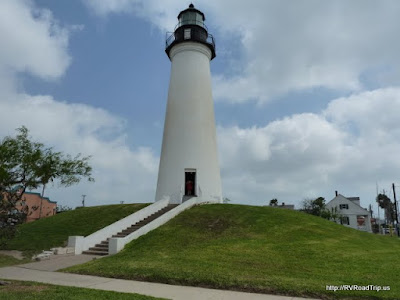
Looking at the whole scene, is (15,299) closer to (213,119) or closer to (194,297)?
(194,297)

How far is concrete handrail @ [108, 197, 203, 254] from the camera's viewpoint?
→ 13.2 m

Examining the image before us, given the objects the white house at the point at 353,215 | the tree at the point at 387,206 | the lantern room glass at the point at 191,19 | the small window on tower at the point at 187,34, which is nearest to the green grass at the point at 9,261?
the small window on tower at the point at 187,34

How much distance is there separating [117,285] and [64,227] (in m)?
12.2

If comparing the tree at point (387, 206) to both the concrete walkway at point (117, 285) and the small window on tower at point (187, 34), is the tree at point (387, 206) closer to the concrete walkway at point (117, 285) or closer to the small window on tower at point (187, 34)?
the small window on tower at point (187, 34)

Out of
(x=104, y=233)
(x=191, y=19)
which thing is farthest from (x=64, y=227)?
(x=191, y=19)

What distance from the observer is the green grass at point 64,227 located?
1561 cm

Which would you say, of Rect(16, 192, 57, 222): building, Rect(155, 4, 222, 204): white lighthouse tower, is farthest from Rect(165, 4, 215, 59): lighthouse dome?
Rect(16, 192, 57, 222): building

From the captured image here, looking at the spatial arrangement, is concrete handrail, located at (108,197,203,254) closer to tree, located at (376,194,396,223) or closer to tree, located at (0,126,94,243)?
tree, located at (0,126,94,243)

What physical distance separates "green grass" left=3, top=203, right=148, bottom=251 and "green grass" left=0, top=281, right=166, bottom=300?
7714mm

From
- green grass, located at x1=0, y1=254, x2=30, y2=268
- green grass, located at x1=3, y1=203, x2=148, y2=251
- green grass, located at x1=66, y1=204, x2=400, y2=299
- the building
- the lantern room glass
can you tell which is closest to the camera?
green grass, located at x1=66, y1=204, x2=400, y2=299

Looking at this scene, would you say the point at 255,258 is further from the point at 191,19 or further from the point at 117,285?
the point at 191,19

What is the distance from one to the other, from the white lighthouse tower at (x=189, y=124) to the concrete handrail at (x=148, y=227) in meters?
1.62

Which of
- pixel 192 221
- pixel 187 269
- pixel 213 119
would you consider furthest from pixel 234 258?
pixel 213 119

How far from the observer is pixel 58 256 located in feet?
43.1
